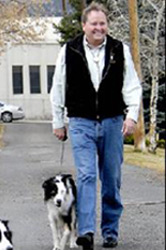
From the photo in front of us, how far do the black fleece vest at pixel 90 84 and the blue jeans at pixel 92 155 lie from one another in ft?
0.28

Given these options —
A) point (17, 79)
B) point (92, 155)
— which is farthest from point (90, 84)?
point (17, 79)

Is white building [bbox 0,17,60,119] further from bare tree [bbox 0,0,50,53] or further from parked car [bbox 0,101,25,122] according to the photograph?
bare tree [bbox 0,0,50,53]

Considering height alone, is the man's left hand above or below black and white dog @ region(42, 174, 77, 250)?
above

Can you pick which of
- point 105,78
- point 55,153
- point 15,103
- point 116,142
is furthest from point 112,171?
point 15,103

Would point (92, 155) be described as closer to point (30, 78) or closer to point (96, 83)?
point (96, 83)

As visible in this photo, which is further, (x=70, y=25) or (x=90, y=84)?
(x=70, y=25)

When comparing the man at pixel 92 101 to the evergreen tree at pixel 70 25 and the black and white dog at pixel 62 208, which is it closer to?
the black and white dog at pixel 62 208

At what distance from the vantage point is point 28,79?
55844 mm

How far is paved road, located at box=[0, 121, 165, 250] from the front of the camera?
7.38 meters

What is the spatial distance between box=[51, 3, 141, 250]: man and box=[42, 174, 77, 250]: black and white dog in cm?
28

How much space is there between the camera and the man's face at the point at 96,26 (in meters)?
6.21

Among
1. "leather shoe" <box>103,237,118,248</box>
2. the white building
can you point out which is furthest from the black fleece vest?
the white building

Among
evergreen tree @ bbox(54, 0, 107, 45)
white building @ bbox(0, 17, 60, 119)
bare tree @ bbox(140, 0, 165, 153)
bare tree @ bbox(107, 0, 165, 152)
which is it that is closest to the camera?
bare tree @ bbox(140, 0, 165, 153)

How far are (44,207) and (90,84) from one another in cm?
356
